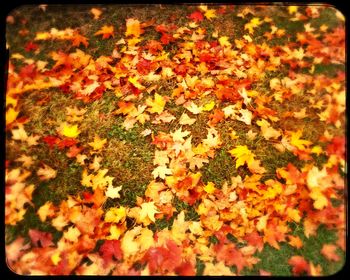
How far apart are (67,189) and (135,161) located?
0.69 meters

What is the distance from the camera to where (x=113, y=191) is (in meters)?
3.11

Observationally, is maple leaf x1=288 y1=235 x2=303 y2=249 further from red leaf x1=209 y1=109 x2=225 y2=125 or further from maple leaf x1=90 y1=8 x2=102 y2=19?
maple leaf x1=90 y1=8 x2=102 y2=19

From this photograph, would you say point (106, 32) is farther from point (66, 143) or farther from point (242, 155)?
point (242, 155)

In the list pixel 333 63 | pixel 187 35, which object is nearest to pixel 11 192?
pixel 187 35

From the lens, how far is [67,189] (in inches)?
124

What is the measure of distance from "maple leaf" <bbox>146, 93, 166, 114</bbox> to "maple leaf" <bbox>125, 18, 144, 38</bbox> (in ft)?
3.21

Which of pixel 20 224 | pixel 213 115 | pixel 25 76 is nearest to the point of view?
pixel 20 224

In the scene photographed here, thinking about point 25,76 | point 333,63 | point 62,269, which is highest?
point 333,63

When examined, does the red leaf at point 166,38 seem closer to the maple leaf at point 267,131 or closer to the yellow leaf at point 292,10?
the maple leaf at point 267,131

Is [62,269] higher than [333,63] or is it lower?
lower

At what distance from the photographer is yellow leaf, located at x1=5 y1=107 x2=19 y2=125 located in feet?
Answer: 11.6

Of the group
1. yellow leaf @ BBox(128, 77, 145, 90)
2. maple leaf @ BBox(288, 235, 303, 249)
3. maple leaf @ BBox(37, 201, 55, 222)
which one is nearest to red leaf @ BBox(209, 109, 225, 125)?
yellow leaf @ BBox(128, 77, 145, 90)

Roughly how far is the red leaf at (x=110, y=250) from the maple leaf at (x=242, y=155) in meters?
1.34

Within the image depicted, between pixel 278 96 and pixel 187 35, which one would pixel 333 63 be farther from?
pixel 187 35
